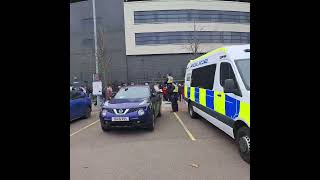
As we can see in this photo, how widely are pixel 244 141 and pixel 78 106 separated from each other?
7.14m

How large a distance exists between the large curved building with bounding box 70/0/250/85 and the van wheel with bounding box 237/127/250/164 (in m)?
30.4

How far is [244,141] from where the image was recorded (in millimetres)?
5051

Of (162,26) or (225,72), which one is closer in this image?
(225,72)

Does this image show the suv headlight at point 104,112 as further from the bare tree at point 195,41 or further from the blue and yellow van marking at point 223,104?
the bare tree at point 195,41

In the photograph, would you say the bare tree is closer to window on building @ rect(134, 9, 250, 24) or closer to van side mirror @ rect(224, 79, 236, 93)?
window on building @ rect(134, 9, 250, 24)

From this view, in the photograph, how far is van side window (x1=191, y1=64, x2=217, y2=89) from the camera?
728 centimetres

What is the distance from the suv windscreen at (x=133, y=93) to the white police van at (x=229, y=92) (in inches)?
74.6

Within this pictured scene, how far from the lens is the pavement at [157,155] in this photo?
4641 mm

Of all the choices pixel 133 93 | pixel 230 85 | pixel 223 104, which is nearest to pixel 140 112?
pixel 133 93

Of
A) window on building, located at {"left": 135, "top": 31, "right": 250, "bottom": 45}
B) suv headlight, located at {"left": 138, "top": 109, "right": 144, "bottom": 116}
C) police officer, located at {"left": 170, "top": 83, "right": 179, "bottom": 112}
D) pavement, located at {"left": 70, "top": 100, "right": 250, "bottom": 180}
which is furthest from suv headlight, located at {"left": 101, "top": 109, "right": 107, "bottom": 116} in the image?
window on building, located at {"left": 135, "top": 31, "right": 250, "bottom": 45}

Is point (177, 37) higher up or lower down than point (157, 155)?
higher up

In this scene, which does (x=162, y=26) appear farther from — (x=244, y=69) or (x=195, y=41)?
(x=244, y=69)

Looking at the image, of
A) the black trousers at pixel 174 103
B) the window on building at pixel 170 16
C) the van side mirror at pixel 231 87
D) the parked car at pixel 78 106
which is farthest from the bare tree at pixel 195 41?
A: the van side mirror at pixel 231 87
